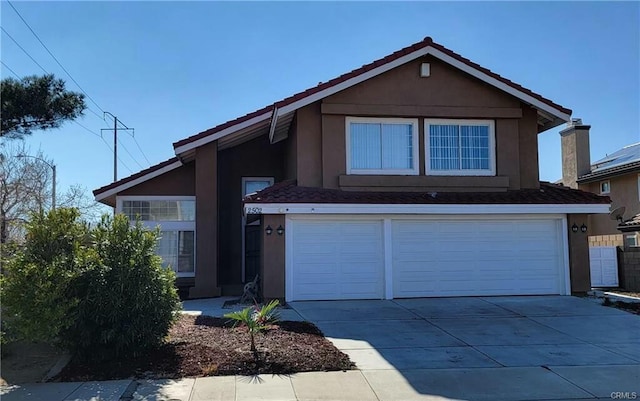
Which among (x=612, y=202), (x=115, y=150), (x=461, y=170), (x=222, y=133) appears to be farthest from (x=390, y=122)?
(x=115, y=150)

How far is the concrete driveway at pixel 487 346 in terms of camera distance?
704 centimetres

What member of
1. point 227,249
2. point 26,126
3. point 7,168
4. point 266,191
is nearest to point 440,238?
point 266,191

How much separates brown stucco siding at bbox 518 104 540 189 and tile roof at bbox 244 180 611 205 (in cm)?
44

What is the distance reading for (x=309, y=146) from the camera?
14.6m

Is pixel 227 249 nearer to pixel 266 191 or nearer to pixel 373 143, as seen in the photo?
pixel 266 191

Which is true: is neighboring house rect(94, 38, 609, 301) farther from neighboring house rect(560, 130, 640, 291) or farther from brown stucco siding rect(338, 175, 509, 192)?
neighboring house rect(560, 130, 640, 291)

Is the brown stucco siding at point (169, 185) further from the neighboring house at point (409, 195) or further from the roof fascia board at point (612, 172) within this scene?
the roof fascia board at point (612, 172)

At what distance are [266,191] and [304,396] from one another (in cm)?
779

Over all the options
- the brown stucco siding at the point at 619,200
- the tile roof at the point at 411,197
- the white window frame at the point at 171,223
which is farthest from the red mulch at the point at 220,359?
the brown stucco siding at the point at 619,200

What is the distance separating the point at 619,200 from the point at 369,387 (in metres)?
21.5

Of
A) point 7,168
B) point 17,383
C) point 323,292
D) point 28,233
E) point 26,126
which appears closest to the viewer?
point 17,383

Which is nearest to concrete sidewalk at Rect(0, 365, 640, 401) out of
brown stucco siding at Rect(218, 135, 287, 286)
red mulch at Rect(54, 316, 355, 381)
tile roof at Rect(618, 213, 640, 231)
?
red mulch at Rect(54, 316, 355, 381)

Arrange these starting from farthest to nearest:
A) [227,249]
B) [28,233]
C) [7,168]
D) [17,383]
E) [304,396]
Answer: [7,168] → [227,249] → [28,233] → [17,383] → [304,396]

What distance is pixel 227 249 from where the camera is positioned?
17703 mm
